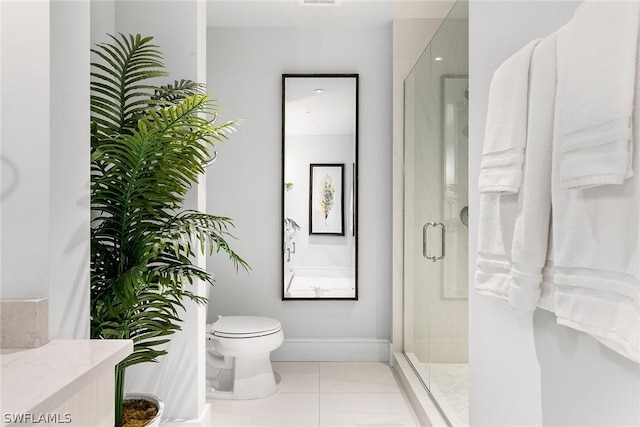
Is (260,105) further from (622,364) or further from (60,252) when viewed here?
(622,364)

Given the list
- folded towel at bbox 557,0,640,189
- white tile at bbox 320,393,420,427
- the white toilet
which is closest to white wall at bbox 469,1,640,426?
folded towel at bbox 557,0,640,189

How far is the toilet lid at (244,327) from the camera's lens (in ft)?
8.54

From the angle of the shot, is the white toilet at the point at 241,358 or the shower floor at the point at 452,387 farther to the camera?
the white toilet at the point at 241,358

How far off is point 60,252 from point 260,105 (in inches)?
92.8

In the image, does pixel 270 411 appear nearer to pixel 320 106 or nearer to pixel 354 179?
pixel 354 179

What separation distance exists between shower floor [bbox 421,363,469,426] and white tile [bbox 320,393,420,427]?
0.74 feet

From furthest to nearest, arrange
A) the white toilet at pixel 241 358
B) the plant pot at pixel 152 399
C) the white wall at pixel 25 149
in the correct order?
1. the white toilet at pixel 241 358
2. the plant pot at pixel 152 399
3. the white wall at pixel 25 149

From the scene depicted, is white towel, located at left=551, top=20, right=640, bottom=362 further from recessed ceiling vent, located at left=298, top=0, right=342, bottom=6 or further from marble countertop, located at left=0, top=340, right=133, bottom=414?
recessed ceiling vent, located at left=298, top=0, right=342, bottom=6

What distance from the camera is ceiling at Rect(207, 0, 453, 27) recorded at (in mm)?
2992

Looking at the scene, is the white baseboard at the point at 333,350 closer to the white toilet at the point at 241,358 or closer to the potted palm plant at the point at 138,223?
the white toilet at the point at 241,358

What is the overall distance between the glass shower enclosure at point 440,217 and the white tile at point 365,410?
0.21 metres

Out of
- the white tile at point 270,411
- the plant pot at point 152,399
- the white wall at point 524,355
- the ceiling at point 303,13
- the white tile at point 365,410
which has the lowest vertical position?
the white tile at point 270,411

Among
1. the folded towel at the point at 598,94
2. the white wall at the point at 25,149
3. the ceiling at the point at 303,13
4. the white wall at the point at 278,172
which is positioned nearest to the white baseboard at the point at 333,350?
the white wall at the point at 278,172

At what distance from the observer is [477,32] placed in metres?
1.58
